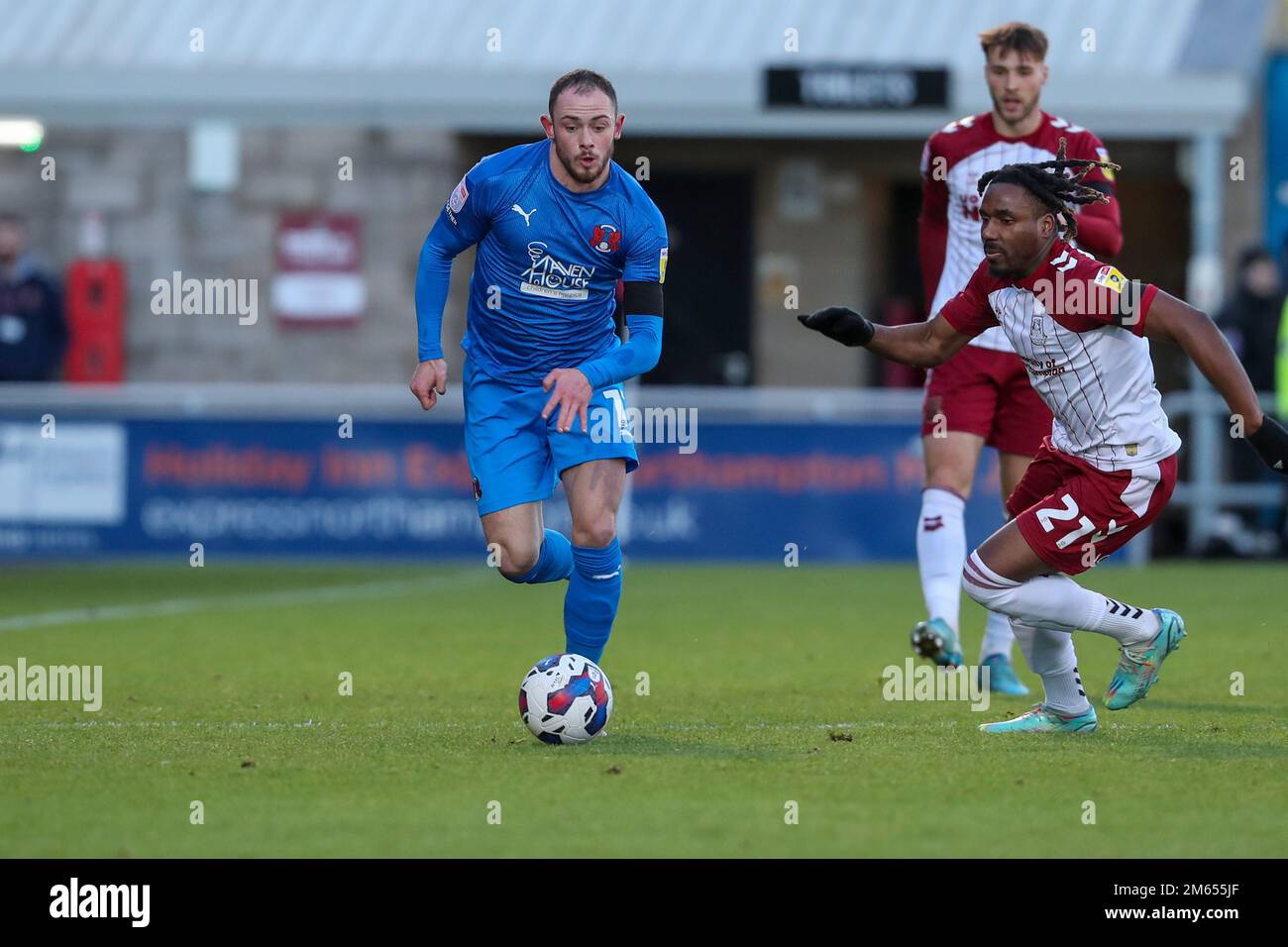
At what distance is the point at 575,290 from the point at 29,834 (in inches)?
118

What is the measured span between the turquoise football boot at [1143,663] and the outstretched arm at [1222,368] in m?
0.76

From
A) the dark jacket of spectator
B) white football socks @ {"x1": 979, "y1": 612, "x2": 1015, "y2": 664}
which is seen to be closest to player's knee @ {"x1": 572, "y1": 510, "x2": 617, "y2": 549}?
white football socks @ {"x1": 979, "y1": 612, "x2": 1015, "y2": 664}

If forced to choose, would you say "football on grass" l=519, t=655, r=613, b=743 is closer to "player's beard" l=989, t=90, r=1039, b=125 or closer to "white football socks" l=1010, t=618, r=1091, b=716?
"white football socks" l=1010, t=618, r=1091, b=716

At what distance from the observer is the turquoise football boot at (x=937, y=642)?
7930 millimetres

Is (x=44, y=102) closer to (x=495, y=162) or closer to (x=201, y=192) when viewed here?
(x=201, y=192)

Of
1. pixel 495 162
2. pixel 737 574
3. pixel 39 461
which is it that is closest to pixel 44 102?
pixel 39 461

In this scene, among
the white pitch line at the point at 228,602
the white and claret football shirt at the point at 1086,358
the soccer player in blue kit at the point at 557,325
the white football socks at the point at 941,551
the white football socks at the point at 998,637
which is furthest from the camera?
the white pitch line at the point at 228,602

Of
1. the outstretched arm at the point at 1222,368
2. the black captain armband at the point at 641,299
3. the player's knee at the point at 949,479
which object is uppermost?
the black captain armband at the point at 641,299

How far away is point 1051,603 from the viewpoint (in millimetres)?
6707

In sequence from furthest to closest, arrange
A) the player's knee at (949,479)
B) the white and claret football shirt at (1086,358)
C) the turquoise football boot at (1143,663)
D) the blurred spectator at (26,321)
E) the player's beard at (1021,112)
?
the blurred spectator at (26,321) → the player's knee at (949,479) → the player's beard at (1021,112) → the turquoise football boot at (1143,663) → the white and claret football shirt at (1086,358)

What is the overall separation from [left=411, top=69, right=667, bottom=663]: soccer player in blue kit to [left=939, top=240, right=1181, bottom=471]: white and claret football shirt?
130cm

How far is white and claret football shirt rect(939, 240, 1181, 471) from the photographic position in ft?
21.6

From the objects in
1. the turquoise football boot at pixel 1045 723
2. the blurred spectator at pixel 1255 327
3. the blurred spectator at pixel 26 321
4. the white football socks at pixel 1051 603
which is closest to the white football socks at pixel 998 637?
the turquoise football boot at pixel 1045 723

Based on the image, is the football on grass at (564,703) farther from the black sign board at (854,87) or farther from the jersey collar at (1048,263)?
the black sign board at (854,87)
